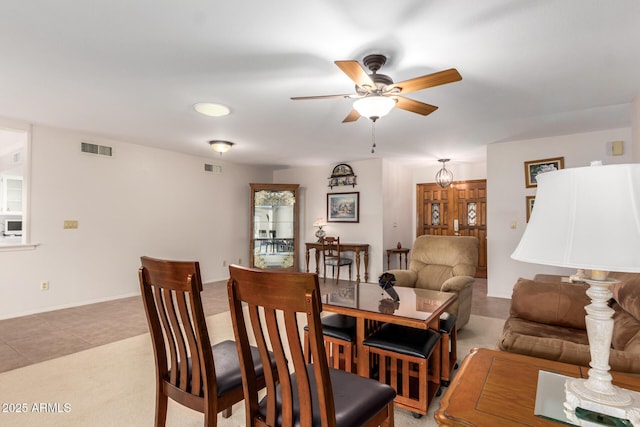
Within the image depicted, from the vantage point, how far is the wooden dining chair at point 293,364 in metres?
1.05

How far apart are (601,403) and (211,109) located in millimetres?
3526

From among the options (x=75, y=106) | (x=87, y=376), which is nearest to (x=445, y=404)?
(x=87, y=376)

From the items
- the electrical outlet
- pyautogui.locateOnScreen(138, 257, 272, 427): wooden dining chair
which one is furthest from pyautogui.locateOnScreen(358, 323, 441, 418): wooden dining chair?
the electrical outlet

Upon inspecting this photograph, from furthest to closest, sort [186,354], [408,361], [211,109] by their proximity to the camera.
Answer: [211,109]
[408,361]
[186,354]

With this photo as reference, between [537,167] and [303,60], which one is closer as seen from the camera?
[303,60]

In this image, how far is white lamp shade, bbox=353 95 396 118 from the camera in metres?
2.35

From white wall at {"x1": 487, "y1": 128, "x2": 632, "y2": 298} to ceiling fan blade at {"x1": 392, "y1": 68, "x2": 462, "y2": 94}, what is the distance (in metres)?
3.33

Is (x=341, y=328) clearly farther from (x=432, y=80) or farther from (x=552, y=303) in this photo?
(x=432, y=80)

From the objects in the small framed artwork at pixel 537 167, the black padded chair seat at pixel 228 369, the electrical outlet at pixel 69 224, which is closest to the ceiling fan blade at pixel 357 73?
the black padded chair seat at pixel 228 369

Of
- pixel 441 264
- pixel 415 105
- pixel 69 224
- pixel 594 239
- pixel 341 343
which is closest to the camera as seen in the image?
pixel 594 239

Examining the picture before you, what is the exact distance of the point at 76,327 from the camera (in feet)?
11.7

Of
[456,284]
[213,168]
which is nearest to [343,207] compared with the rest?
[213,168]

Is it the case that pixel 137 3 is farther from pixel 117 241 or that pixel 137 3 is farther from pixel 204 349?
pixel 117 241

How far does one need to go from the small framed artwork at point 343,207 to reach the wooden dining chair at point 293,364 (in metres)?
5.11
